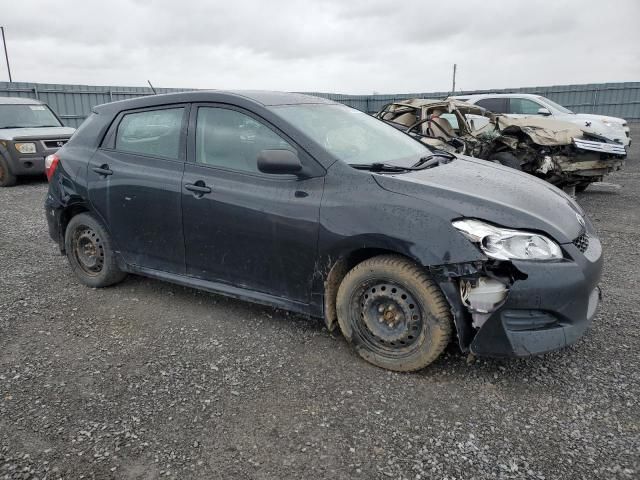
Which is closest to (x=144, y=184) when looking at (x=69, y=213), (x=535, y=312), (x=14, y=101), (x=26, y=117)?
(x=69, y=213)

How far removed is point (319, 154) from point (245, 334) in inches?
55.0

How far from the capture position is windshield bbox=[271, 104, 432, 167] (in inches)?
131

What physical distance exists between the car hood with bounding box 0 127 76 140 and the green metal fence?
6196 mm

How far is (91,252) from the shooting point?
173 inches

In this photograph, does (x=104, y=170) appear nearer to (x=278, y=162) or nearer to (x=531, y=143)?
(x=278, y=162)

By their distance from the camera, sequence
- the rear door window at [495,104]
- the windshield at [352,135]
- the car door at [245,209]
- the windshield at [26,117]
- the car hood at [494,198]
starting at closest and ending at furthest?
the car hood at [494,198] → the car door at [245,209] → the windshield at [352,135] → the windshield at [26,117] → the rear door window at [495,104]

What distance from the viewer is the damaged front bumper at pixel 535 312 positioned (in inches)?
104

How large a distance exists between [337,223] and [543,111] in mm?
10201

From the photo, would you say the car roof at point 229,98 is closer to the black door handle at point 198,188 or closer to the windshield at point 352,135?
the windshield at point 352,135

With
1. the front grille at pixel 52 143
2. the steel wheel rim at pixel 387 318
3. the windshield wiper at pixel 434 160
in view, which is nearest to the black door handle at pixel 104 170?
the steel wheel rim at pixel 387 318

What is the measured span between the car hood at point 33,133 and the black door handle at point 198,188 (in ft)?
26.1

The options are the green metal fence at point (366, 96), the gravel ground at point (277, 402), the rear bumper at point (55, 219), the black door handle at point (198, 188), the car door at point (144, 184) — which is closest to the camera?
the gravel ground at point (277, 402)

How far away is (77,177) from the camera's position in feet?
13.9

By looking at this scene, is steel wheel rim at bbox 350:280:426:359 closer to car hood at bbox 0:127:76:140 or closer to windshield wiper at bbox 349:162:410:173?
windshield wiper at bbox 349:162:410:173
